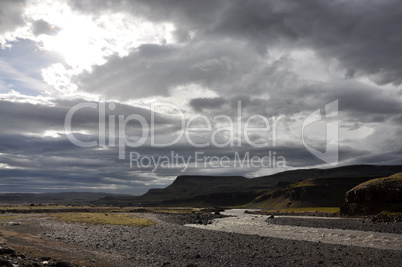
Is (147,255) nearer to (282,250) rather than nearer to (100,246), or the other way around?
(100,246)

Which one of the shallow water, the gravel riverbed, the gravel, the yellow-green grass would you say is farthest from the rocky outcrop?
the yellow-green grass

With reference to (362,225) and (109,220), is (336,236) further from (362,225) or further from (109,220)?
(109,220)

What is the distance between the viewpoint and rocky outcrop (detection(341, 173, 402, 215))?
81062 mm

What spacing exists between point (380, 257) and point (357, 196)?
7253 centimetres

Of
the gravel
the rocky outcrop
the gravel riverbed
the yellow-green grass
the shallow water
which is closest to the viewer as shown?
the gravel riverbed

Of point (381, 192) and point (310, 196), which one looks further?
point (310, 196)

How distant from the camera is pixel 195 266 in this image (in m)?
21.6

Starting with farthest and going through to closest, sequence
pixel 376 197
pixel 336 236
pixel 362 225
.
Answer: pixel 376 197 < pixel 362 225 < pixel 336 236

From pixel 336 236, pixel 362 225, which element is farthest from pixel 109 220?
pixel 362 225

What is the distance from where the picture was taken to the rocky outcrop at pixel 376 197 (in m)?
81.1

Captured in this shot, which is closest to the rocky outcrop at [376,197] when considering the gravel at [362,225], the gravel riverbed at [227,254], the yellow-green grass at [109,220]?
the gravel at [362,225]

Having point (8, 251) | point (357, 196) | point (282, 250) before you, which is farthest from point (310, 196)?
point (8, 251)

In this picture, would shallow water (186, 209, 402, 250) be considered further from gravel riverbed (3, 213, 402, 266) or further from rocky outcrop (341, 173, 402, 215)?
rocky outcrop (341, 173, 402, 215)

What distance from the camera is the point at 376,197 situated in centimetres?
8588
